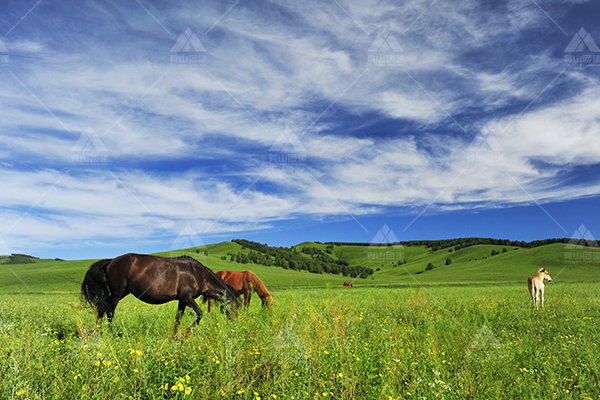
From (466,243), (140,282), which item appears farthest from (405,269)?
(140,282)

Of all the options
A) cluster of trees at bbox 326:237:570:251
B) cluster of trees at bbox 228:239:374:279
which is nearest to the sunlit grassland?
cluster of trees at bbox 228:239:374:279

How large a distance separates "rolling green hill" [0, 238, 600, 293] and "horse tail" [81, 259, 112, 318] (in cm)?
615

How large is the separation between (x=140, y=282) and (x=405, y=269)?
333 ft

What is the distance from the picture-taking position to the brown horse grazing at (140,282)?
975 cm

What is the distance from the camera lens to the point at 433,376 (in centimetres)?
530

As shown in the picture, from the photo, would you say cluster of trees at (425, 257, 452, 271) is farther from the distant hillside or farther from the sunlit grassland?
the distant hillside

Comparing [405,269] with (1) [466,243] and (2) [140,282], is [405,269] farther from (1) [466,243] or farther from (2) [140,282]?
(2) [140,282]

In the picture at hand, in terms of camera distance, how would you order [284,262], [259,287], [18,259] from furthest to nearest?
[284,262]
[18,259]
[259,287]

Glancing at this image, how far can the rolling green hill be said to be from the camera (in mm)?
54906

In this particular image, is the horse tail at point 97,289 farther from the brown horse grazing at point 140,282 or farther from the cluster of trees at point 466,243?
the cluster of trees at point 466,243

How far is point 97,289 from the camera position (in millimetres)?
9789

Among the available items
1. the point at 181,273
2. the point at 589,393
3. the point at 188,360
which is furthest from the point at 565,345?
the point at 181,273

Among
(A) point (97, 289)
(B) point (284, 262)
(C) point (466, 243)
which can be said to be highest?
(C) point (466, 243)

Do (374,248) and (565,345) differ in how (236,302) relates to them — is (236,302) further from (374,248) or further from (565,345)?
(374,248)
